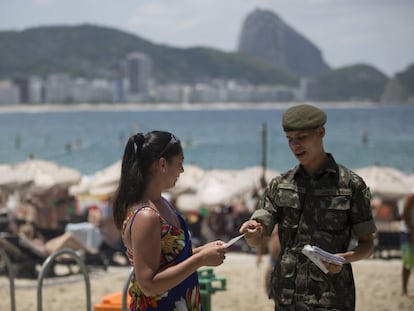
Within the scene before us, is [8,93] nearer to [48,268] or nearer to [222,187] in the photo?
[222,187]

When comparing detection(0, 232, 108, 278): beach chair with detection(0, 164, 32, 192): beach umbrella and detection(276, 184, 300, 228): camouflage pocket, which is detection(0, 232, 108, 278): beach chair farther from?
detection(276, 184, 300, 228): camouflage pocket

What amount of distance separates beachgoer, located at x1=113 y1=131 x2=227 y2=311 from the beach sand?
4.99 m

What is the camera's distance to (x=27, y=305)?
27.4 ft

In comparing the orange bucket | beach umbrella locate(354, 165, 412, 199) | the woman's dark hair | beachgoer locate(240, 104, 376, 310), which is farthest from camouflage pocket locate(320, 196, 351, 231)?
beach umbrella locate(354, 165, 412, 199)

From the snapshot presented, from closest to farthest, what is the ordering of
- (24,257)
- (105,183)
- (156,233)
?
(156,233) < (24,257) < (105,183)

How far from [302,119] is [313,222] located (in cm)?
41

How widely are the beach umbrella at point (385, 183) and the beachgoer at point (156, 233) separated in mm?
13292

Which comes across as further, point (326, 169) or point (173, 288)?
point (326, 169)

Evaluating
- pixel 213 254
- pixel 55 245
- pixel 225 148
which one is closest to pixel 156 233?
pixel 213 254

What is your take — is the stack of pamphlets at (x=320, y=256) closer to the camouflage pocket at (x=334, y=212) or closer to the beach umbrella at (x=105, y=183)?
the camouflage pocket at (x=334, y=212)

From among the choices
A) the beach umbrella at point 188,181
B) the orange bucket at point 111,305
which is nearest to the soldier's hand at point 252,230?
the orange bucket at point 111,305

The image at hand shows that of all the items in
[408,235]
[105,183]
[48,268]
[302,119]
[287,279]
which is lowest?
[105,183]

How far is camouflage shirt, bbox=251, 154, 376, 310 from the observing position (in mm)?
3199

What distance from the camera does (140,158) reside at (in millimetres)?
2908
